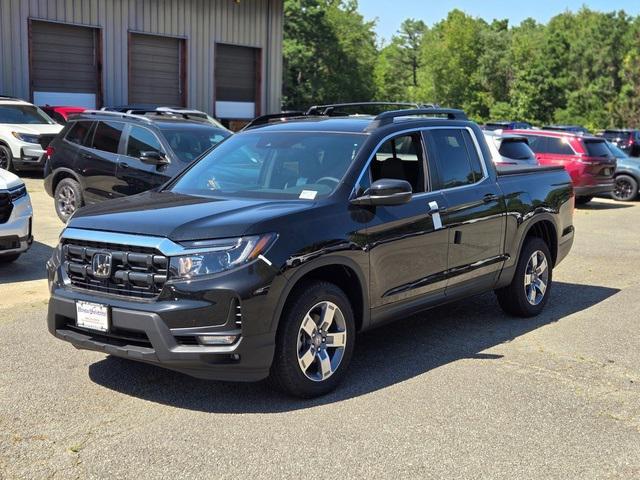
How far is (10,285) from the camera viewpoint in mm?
8086

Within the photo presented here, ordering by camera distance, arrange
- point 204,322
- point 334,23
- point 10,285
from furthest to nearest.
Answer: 1. point 334,23
2. point 10,285
3. point 204,322

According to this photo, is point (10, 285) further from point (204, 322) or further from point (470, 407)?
point (470, 407)

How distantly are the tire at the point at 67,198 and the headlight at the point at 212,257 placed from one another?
7990 millimetres

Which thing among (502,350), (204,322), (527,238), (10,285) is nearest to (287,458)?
(204,322)

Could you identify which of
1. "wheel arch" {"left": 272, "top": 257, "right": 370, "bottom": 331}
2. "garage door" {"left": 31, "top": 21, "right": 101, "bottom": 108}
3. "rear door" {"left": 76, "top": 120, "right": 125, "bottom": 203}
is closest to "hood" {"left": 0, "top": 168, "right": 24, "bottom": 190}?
"rear door" {"left": 76, "top": 120, "right": 125, "bottom": 203}

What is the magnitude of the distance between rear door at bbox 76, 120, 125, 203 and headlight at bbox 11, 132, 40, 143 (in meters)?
5.45

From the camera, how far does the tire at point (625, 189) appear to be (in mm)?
20484

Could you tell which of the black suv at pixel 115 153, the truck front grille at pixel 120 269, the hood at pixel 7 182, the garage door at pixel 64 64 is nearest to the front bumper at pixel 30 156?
the black suv at pixel 115 153

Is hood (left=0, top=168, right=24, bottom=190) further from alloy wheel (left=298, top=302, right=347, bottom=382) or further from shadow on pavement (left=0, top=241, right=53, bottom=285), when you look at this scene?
alloy wheel (left=298, top=302, right=347, bottom=382)

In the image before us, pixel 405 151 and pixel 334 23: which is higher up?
pixel 334 23

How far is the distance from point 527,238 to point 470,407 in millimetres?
2858

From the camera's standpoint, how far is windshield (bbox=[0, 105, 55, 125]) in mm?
17562

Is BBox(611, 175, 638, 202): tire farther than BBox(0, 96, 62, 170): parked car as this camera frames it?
Yes

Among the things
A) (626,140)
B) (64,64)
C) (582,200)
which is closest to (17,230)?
(582,200)
